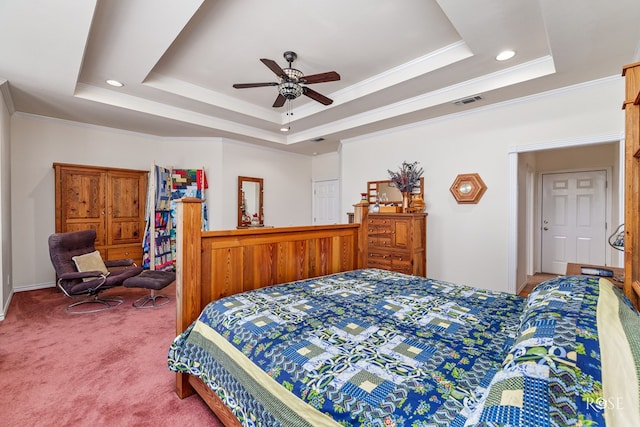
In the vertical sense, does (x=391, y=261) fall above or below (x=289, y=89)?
below

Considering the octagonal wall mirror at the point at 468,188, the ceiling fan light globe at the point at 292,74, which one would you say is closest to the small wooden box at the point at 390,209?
the octagonal wall mirror at the point at 468,188

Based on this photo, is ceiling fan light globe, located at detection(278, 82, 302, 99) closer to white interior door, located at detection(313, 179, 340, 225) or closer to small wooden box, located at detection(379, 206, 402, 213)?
small wooden box, located at detection(379, 206, 402, 213)

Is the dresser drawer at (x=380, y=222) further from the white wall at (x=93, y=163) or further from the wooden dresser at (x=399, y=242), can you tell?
the white wall at (x=93, y=163)

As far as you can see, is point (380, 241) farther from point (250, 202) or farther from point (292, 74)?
point (250, 202)

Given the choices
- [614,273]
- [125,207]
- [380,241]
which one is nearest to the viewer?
[614,273]

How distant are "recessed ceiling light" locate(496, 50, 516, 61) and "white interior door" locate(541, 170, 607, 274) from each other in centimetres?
364

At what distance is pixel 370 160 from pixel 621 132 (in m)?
3.06

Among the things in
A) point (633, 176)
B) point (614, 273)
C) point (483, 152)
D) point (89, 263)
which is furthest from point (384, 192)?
point (89, 263)

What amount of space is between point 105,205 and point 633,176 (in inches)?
237

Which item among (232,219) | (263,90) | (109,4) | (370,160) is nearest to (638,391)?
(109,4)

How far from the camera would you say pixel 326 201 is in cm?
693

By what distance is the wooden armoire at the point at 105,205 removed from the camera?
4.52 m

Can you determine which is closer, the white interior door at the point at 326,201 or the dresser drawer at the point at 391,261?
the dresser drawer at the point at 391,261

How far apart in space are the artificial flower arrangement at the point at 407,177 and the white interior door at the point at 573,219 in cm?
294
